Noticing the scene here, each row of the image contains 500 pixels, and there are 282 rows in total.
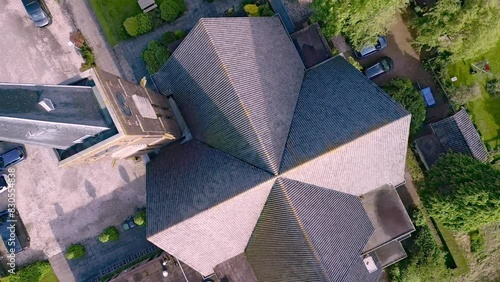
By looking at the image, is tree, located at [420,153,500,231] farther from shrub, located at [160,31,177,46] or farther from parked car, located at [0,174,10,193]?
parked car, located at [0,174,10,193]

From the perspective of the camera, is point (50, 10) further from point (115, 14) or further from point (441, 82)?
point (441, 82)

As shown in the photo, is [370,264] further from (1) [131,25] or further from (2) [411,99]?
(1) [131,25]

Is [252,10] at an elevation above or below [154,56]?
below

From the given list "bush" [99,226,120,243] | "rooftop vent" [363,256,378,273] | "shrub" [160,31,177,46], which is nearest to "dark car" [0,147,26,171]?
"bush" [99,226,120,243]

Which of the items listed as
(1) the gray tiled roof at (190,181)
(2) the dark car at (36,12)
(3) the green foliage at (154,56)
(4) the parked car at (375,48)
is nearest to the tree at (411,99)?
(4) the parked car at (375,48)

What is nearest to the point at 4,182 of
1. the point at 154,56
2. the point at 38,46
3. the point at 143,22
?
the point at 38,46

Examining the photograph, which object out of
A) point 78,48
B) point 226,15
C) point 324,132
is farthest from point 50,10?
point 324,132

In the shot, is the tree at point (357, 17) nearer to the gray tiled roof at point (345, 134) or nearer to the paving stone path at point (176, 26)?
the gray tiled roof at point (345, 134)
